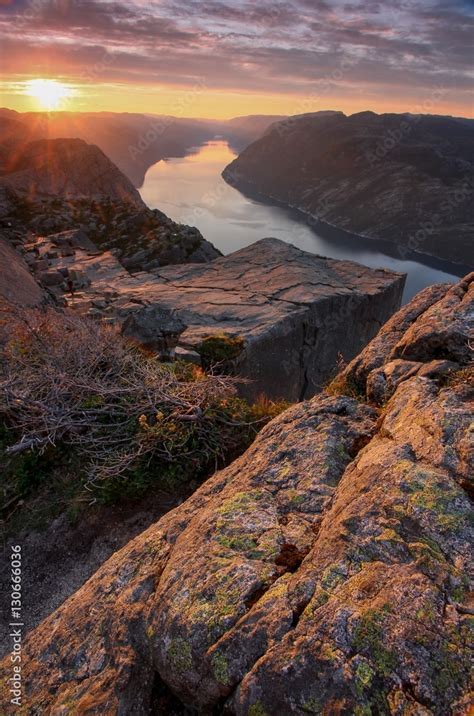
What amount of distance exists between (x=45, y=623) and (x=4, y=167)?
32.2 meters

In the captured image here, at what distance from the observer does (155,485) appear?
5348mm

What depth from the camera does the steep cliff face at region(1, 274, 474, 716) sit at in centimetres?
194

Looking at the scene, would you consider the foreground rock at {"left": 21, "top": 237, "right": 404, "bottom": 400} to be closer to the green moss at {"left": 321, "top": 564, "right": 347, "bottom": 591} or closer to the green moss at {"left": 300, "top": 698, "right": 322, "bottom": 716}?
the green moss at {"left": 321, "top": 564, "right": 347, "bottom": 591}

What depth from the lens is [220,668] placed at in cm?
223

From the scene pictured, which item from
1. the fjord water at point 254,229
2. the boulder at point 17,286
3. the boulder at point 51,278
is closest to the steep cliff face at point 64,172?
the boulder at point 51,278

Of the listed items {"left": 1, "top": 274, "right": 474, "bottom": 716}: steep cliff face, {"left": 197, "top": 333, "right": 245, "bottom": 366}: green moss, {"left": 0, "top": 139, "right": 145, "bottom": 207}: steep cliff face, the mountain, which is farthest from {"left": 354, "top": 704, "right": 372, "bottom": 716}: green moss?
{"left": 0, "top": 139, "right": 145, "bottom": 207}: steep cliff face

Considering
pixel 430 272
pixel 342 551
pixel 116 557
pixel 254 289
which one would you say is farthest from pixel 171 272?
pixel 430 272

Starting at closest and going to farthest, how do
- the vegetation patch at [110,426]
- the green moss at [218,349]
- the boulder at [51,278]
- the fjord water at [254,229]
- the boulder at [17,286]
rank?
the vegetation patch at [110,426], the green moss at [218,349], the boulder at [17,286], the boulder at [51,278], the fjord water at [254,229]

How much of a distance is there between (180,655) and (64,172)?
30.2m

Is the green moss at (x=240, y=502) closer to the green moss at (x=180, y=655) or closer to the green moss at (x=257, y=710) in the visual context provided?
the green moss at (x=180, y=655)

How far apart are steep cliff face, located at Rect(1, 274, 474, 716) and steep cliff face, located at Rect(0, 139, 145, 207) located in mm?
24286

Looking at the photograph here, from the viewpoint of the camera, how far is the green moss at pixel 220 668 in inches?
86.9

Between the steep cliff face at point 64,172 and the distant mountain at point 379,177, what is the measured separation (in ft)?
273

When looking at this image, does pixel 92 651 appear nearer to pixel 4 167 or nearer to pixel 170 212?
pixel 4 167
